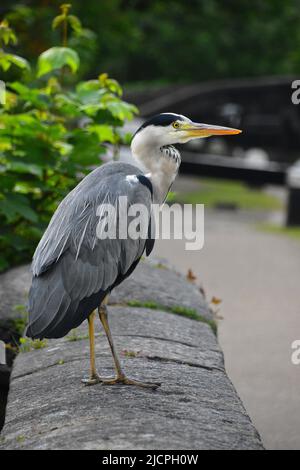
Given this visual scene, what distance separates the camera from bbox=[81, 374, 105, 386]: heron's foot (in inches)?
159

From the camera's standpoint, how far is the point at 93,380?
160 inches

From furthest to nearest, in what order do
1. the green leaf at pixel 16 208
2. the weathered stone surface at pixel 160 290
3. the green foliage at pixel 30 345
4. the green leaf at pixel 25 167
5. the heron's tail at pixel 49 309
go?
the green leaf at pixel 25 167 → the green leaf at pixel 16 208 → the weathered stone surface at pixel 160 290 → the green foliage at pixel 30 345 → the heron's tail at pixel 49 309

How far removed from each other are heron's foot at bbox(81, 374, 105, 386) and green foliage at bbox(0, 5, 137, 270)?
5.73 ft

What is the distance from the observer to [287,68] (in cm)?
2369

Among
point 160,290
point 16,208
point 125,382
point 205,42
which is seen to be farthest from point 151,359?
point 205,42

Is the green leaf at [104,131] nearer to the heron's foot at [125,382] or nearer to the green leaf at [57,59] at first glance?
the green leaf at [57,59]

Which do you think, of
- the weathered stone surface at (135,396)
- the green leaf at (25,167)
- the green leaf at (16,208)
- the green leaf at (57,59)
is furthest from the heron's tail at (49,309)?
the green leaf at (57,59)

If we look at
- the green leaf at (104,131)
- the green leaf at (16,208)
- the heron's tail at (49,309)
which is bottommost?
the heron's tail at (49,309)

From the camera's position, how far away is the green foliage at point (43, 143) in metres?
5.82

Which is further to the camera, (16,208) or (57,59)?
(57,59)

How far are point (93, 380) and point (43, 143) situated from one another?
7.08ft

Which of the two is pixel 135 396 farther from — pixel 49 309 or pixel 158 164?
pixel 158 164

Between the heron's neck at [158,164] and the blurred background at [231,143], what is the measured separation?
1.32 metres
